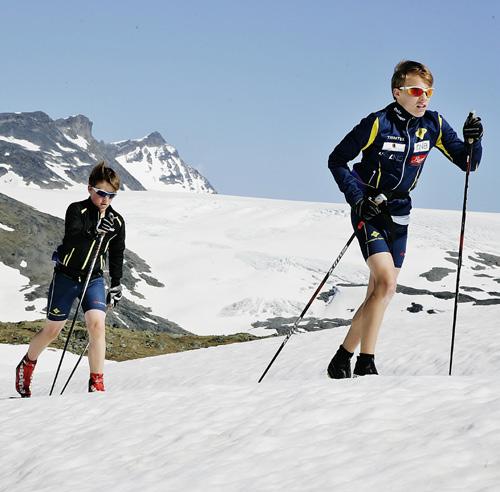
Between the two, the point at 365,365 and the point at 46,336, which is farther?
the point at 46,336

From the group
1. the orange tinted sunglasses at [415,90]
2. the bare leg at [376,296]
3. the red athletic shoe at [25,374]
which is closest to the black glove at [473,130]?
the orange tinted sunglasses at [415,90]

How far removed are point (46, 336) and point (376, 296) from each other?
405cm

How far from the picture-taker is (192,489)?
12.1 ft

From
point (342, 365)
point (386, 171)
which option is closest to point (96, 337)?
point (342, 365)

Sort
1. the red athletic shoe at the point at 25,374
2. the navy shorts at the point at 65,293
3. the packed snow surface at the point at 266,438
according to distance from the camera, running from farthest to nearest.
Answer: the red athletic shoe at the point at 25,374 → the navy shorts at the point at 65,293 → the packed snow surface at the point at 266,438

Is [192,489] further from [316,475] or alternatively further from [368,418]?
[368,418]

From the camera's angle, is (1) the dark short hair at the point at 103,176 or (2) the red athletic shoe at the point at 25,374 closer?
(1) the dark short hair at the point at 103,176

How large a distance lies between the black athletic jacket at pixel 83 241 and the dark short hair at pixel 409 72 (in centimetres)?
340

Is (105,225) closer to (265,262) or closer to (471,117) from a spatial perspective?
(471,117)

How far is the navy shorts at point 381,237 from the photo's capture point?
627 cm

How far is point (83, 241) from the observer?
26.0ft

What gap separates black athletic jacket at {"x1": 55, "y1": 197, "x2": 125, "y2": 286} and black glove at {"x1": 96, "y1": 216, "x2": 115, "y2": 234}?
0.09 meters

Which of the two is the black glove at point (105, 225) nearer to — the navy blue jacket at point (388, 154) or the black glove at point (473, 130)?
the navy blue jacket at point (388, 154)

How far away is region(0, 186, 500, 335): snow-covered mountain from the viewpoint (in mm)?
56031
